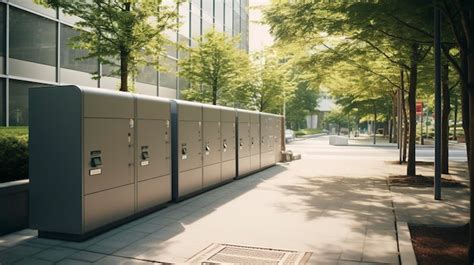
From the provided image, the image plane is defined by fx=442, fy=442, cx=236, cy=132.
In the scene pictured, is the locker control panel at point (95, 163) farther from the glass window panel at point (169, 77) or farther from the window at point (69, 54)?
the glass window panel at point (169, 77)

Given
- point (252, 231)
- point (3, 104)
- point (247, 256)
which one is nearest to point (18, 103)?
point (3, 104)

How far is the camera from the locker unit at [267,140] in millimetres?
17625

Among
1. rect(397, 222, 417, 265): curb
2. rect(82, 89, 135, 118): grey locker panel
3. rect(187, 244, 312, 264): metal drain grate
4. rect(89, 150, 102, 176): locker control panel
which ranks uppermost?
rect(82, 89, 135, 118): grey locker panel

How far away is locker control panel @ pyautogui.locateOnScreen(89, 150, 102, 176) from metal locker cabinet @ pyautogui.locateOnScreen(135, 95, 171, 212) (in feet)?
3.94

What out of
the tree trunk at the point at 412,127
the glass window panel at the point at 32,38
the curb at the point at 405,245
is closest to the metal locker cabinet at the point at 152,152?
the curb at the point at 405,245

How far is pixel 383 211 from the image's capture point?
933 cm

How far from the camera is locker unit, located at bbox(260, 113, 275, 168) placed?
17.6m

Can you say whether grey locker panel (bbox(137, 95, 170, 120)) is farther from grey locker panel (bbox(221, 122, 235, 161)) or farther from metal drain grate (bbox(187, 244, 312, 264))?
grey locker panel (bbox(221, 122, 235, 161))

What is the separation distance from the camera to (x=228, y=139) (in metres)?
13.6

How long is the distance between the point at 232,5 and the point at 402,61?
2035 centimetres

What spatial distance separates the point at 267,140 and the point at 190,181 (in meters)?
7.99

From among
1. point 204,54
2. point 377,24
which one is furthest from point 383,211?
point 204,54

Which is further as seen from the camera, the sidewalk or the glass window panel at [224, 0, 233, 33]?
the glass window panel at [224, 0, 233, 33]

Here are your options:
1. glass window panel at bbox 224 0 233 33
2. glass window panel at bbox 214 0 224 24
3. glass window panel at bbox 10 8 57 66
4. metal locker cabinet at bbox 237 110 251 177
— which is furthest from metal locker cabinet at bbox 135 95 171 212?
glass window panel at bbox 224 0 233 33
